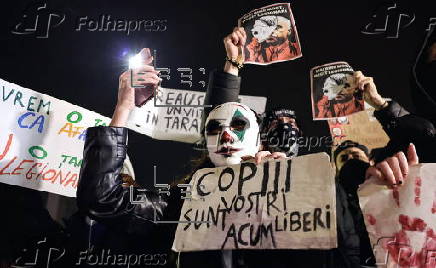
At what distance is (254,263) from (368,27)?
7.80 feet

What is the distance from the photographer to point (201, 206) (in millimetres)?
1863

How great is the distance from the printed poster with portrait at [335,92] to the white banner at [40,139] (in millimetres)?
1392

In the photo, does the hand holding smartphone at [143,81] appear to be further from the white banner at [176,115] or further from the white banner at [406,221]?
the white banner at [406,221]

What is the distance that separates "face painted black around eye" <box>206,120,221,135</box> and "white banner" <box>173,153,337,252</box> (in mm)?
184

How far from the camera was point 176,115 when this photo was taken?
9.86ft

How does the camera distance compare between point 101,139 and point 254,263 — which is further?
point 101,139

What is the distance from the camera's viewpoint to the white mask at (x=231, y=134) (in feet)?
Result: 6.40

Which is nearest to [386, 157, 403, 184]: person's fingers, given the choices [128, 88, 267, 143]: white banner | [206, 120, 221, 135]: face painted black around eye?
[206, 120, 221, 135]: face painted black around eye

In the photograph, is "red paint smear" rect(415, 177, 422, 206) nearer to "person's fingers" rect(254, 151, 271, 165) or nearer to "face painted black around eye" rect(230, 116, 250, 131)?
"person's fingers" rect(254, 151, 271, 165)

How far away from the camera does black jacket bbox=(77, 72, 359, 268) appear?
1743mm

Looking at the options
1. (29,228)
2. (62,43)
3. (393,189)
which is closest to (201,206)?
(393,189)

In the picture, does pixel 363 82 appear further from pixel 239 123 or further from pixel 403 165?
pixel 403 165

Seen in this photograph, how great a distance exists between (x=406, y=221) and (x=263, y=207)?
53cm

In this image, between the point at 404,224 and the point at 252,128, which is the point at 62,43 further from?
the point at 404,224
